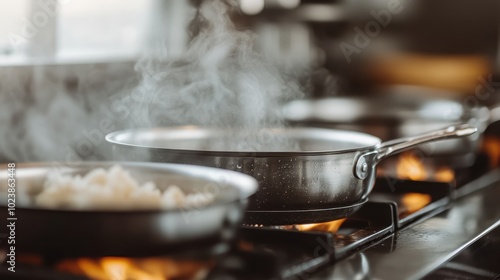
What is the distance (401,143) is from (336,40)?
241 cm

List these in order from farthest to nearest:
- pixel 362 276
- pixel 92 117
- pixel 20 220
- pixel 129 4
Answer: pixel 129 4 < pixel 92 117 < pixel 362 276 < pixel 20 220

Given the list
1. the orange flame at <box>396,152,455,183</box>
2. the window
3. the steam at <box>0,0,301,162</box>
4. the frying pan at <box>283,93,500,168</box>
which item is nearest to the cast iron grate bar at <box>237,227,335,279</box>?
the steam at <box>0,0,301,162</box>

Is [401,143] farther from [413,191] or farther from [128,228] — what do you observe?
[128,228]

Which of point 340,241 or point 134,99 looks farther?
point 134,99

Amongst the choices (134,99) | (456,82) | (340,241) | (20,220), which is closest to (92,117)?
(134,99)

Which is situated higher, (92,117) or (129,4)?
(129,4)

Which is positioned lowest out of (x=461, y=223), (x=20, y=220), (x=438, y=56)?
(x=461, y=223)

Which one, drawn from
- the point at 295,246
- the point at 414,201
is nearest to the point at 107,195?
the point at 295,246

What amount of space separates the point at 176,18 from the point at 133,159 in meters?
1.83

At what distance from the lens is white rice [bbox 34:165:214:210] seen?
2.63 feet

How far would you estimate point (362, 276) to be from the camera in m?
0.93

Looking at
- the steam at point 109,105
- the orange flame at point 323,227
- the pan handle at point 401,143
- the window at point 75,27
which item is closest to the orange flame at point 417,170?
the steam at point 109,105

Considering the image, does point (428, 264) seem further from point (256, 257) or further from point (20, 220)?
point (20, 220)

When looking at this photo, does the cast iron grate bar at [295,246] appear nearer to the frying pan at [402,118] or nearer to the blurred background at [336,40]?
the frying pan at [402,118]
